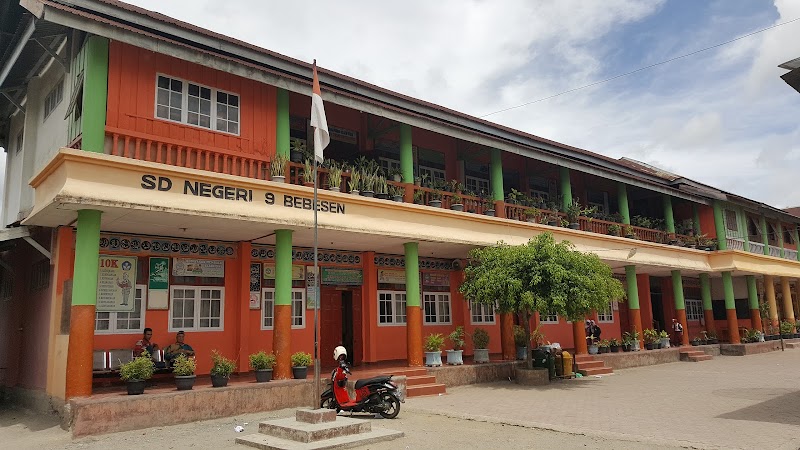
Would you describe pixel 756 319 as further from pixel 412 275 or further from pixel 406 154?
pixel 406 154

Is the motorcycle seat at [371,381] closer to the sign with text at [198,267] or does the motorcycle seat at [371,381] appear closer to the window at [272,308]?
the window at [272,308]

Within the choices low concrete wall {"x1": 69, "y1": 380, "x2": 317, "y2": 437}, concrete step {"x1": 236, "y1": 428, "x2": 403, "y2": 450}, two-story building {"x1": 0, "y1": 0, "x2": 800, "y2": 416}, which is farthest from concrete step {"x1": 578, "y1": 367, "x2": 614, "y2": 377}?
concrete step {"x1": 236, "y1": 428, "x2": 403, "y2": 450}

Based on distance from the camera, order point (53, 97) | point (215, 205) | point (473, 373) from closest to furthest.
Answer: point (215, 205) → point (53, 97) → point (473, 373)

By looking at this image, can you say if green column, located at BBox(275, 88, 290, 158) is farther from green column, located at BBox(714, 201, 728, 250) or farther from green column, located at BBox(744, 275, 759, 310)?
green column, located at BBox(744, 275, 759, 310)

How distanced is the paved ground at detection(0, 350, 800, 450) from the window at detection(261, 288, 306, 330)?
3156 mm

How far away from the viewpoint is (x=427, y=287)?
16844 millimetres

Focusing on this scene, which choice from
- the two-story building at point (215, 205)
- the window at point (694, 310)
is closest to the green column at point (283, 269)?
the two-story building at point (215, 205)

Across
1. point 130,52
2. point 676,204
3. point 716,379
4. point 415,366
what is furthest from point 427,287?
point 676,204

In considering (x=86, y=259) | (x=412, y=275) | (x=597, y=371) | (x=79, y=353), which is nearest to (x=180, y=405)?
(x=79, y=353)

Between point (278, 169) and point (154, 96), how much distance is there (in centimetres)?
254

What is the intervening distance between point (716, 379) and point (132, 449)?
1377 cm

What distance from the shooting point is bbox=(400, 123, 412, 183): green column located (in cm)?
1396

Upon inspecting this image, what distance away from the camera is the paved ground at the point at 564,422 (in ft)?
25.4

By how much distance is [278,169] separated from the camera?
11359 millimetres
